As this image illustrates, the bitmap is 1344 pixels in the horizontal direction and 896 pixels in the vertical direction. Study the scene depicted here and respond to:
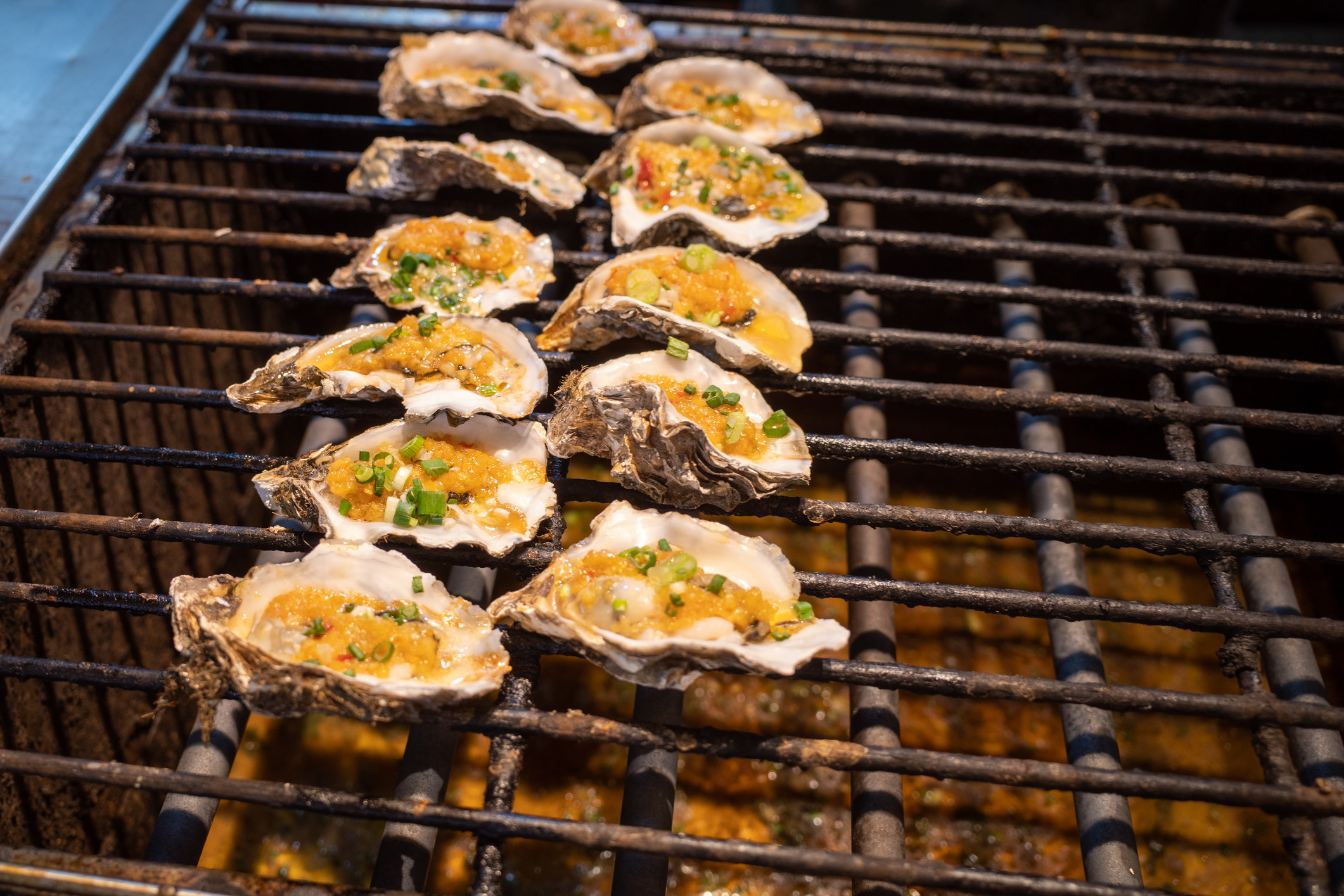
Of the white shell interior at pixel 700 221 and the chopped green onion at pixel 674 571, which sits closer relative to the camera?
the chopped green onion at pixel 674 571

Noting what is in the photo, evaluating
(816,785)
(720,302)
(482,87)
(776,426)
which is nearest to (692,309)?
(720,302)

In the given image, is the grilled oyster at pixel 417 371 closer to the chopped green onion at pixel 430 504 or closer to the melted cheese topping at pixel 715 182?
the chopped green onion at pixel 430 504

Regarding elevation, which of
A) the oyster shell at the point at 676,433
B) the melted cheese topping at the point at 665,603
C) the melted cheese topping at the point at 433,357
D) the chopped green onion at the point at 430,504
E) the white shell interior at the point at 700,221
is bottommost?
the melted cheese topping at the point at 665,603

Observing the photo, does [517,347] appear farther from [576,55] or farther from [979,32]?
[979,32]

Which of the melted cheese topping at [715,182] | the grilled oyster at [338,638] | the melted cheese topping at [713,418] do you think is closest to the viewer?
the grilled oyster at [338,638]

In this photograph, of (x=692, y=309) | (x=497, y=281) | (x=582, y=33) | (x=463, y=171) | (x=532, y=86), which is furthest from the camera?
(x=582, y=33)

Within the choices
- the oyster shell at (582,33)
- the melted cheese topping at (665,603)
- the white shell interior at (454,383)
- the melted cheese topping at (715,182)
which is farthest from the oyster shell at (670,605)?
the oyster shell at (582,33)

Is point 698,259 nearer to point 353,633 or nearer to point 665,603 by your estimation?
point 665,603
